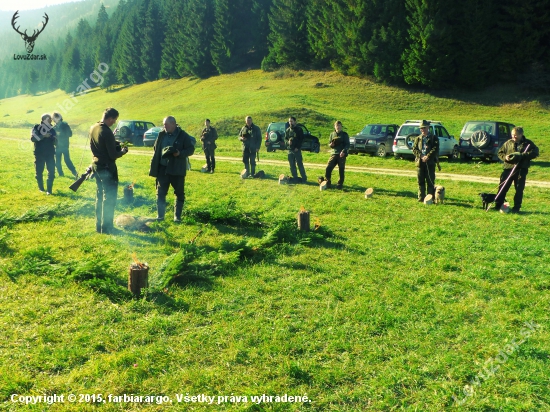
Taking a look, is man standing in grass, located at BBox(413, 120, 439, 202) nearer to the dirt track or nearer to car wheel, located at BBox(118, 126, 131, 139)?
the dirt track

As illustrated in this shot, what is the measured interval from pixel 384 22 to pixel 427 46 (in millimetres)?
8481

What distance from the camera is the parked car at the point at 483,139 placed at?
1973cm

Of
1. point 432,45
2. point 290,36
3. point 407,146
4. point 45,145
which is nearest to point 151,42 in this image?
point 290,36

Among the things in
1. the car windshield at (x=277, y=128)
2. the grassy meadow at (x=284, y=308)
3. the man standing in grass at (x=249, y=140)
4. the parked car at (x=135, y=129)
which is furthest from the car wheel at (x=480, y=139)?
the parked car at (x=135, y=129)

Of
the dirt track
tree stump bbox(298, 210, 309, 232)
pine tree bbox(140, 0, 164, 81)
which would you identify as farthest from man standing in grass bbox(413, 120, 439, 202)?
pine tree bbox(140, 0, 164, 81)

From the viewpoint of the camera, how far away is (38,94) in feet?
372

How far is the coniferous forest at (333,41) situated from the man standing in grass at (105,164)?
43385mm

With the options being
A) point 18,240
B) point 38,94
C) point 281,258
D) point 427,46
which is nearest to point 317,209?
point 281,258

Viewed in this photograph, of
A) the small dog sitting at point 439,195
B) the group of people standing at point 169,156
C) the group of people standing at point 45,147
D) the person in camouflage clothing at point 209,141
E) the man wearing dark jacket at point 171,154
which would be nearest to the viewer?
the group of people standing at point 169,156

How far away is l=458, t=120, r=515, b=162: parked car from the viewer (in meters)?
19.7

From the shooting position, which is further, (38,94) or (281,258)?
(38,94)

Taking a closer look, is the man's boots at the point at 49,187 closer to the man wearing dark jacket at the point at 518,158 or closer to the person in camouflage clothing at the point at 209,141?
the person in camouflage clothing at the point at 209,141

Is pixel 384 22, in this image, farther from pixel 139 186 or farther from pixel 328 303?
pixel 328 303

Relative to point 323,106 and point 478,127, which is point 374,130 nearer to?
point 478,127
